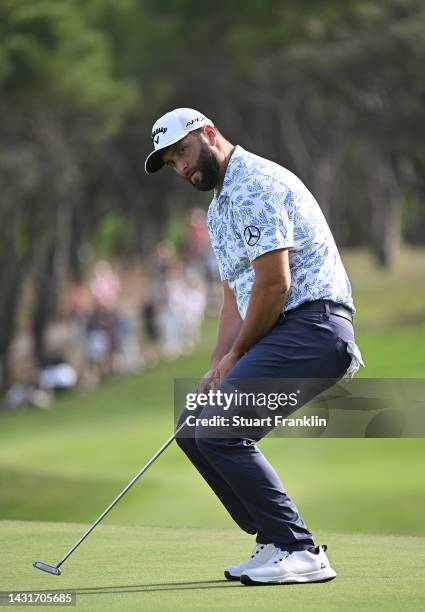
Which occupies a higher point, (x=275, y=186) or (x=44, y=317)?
(x=275, y=186)

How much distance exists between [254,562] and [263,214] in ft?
4.88

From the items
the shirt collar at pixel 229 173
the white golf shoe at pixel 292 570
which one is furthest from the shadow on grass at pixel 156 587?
the shirt collar at pixel 229 173

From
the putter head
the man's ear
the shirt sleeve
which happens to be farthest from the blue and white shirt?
the putter head

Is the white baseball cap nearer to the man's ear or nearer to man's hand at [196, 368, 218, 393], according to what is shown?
the man's ear

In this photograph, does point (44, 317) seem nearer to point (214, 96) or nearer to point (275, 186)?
point (214, 96)

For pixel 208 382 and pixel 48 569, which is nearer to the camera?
pixel 48 569

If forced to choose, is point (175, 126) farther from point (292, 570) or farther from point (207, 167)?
point (292, 570)

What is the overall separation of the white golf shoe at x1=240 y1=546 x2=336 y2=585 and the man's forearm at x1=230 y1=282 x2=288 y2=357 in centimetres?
91

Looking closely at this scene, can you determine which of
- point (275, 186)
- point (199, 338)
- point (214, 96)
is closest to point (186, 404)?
point (275, 186)

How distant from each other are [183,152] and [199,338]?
29222 mm

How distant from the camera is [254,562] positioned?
19.8ft

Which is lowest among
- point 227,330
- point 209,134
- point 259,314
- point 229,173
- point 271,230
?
point 227,330

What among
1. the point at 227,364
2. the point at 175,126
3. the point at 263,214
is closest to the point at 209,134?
the point at 175,126

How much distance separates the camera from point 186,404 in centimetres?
646
